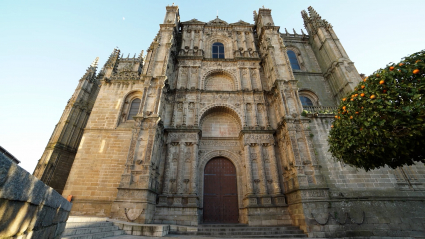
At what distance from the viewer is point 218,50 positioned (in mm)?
19000

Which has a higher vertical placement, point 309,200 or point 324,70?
point 324,70

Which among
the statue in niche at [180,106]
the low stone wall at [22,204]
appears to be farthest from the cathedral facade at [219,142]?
the low stone wall at [22,204]

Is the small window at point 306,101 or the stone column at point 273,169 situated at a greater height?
the small window at point 306,101

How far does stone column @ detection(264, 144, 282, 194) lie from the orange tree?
542cm

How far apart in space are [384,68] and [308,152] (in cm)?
559

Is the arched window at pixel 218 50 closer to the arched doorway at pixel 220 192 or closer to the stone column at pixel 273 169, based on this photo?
the stone column at pixel 273 169

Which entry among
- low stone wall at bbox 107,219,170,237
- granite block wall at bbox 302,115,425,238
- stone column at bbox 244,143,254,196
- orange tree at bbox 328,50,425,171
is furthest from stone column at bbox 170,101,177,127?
orange tree at bbox 328,50,425,171

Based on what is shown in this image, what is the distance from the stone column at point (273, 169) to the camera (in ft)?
37.4

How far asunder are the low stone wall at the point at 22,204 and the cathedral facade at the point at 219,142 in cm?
760

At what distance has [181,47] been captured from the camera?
18.0 meters

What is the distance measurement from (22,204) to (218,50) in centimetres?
1915

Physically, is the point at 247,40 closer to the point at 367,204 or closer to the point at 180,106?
the point at 180,106

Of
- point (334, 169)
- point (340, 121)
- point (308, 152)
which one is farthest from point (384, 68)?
point (334, 169)

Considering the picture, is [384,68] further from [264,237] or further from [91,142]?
[91,142]
